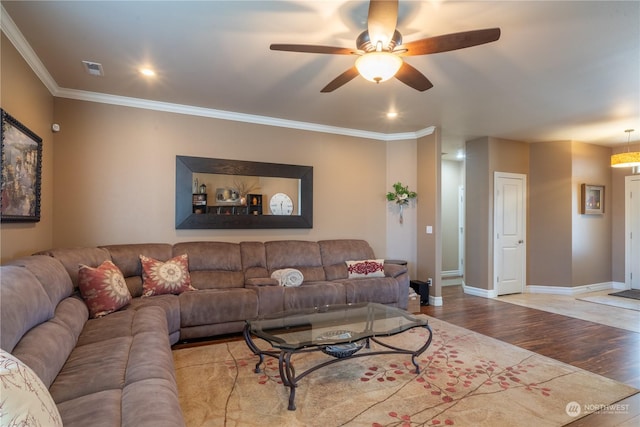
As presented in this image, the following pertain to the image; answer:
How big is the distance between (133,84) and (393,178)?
3.78 metres

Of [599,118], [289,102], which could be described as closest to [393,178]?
[289,102]

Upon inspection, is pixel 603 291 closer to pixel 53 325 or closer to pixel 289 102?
pixel 289 102

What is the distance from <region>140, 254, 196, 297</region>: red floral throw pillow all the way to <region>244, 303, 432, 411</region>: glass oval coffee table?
114 cm

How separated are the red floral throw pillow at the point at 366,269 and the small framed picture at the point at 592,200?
4095mm

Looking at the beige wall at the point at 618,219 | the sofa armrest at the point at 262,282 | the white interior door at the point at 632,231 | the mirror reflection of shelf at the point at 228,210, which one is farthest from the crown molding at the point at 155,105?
the white interior door at the point at 632,231

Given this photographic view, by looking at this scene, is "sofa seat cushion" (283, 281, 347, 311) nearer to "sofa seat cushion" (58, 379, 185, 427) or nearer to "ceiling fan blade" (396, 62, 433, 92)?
"sofa seat cushion" (58, 379, 185, 427)

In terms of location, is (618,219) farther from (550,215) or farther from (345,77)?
(345,77)

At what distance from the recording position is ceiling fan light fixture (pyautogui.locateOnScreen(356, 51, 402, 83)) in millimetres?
2033

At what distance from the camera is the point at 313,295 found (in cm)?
373

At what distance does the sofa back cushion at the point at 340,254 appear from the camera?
4411mm

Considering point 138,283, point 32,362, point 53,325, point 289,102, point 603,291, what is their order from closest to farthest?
point 32,362 < point 53,325 < point 138,283 < point 289,102 < point 603,291

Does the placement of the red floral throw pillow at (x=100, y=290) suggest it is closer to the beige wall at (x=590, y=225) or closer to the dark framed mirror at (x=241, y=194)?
the dark framed mirror at (x=241, y=194)

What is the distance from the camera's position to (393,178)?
5.40m

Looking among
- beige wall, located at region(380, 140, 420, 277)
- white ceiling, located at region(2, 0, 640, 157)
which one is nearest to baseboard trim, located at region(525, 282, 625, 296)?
beige wall, located at region(380, 140, 420, 277)
